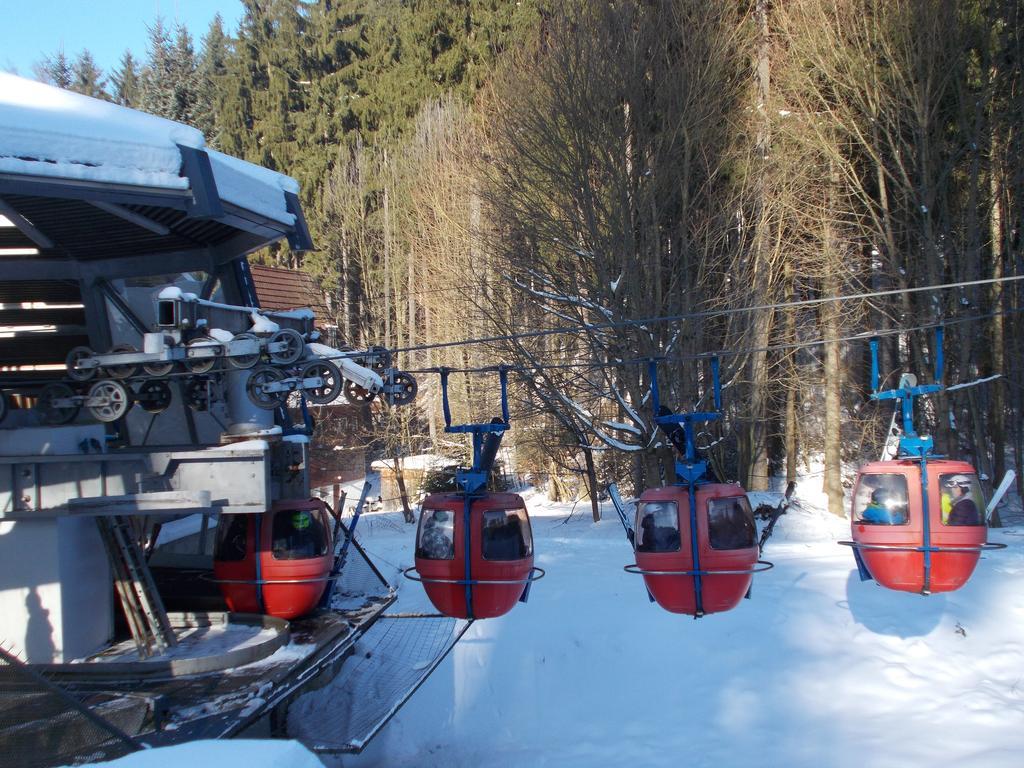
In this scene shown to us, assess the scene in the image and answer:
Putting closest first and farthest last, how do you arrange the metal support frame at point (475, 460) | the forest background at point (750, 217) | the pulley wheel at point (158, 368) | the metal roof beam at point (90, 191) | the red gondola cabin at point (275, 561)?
the metal roof beam at point (90, 191)
the metal support frame at point (475, 460)
the pulley wheel at point (158, 368)
the red gondola cabin at point (275, 561)
the forest background at point (750, 217)

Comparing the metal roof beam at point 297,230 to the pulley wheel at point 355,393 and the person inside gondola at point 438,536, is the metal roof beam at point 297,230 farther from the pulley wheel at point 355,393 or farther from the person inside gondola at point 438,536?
the person inside gondola at point 438,536

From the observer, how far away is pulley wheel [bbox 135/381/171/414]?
31.8ft

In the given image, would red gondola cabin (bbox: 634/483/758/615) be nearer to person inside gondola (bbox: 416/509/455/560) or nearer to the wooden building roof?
person inside gondola (bbox: 416/509/455/560)

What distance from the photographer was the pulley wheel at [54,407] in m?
9.89

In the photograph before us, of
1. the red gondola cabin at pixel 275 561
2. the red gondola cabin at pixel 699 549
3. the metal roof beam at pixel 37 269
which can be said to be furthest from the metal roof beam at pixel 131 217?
the red gondola cabin at pixel 699 549

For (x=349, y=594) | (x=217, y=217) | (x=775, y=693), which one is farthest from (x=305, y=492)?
(x=775, y=693)

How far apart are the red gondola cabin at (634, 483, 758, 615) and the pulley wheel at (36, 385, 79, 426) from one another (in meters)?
6.85

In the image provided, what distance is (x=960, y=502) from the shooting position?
26.4 ft

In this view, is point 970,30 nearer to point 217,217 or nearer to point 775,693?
point 775,693

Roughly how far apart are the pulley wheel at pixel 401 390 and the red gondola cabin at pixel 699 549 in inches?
146

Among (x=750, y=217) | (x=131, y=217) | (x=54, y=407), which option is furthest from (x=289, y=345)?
(x=750, y=217)

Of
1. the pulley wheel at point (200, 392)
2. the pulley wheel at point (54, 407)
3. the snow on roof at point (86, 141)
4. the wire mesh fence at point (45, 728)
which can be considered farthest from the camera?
the pulley wheel at point (200, 392)

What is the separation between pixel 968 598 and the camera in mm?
11852

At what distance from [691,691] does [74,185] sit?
28.0ft
